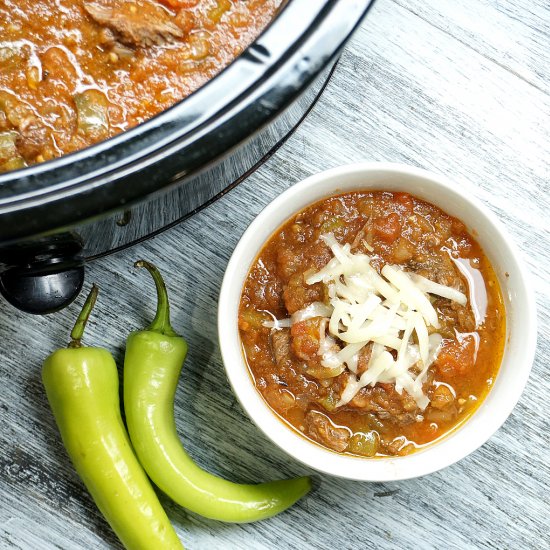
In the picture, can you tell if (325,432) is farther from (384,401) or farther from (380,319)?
(380,319)

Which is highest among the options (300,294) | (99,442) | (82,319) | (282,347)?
(300,294)

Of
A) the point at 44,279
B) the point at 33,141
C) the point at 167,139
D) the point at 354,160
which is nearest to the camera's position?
the point at 167,139

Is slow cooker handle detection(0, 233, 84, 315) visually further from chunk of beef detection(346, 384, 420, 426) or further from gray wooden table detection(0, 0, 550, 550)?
chunk of beef detection(346, 384, 420, 426)

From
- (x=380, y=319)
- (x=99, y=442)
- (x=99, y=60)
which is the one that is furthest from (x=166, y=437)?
(x=99, y=60)

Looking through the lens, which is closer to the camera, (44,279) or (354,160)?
(44,279)

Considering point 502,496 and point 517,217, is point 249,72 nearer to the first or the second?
point 517,217

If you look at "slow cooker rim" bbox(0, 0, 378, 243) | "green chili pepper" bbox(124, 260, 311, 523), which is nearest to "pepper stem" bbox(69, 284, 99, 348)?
"green chili pepper" bbox(124, 260, 311, 523)
